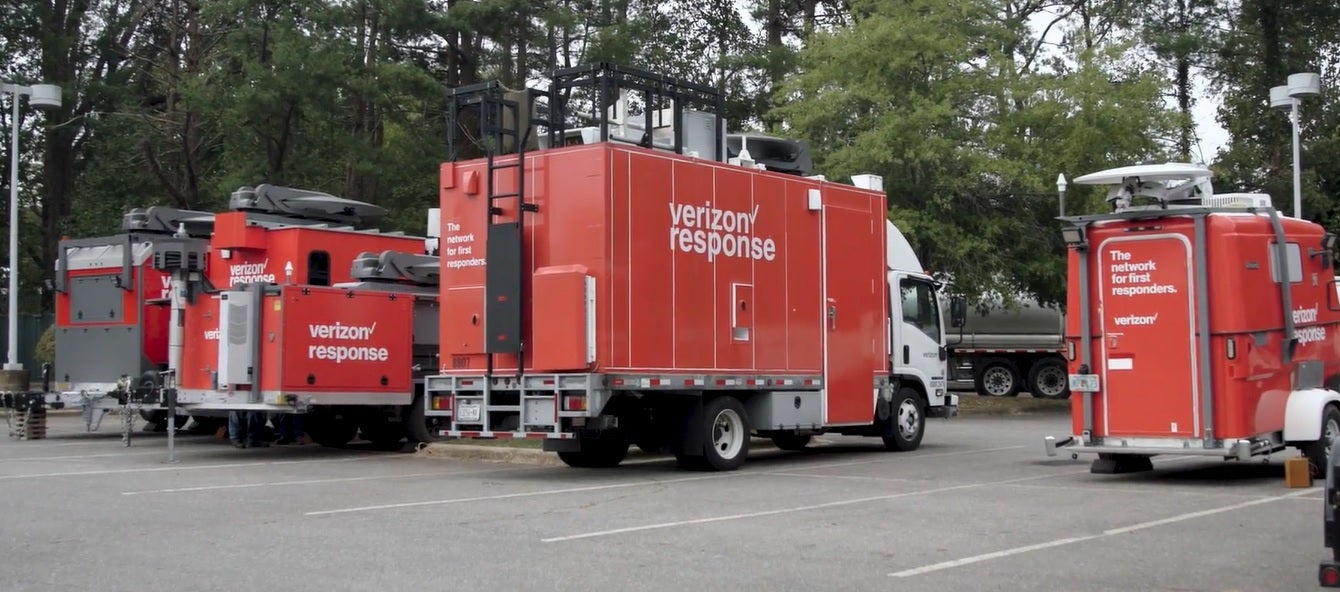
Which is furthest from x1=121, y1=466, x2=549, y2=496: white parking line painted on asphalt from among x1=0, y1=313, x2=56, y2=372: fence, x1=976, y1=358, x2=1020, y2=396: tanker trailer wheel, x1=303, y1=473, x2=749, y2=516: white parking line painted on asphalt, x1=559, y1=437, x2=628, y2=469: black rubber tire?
x1=0, y1=313, x2=56, y2=372: fence

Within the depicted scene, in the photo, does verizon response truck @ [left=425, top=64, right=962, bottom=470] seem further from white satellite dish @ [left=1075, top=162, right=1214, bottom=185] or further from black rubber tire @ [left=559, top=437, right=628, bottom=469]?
white satellite dish @ [left=1075, top=162, right=1214, bottom=185]

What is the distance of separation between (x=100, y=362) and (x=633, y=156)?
36.3ft

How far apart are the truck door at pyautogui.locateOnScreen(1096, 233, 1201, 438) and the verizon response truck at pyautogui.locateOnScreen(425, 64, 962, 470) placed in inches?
155

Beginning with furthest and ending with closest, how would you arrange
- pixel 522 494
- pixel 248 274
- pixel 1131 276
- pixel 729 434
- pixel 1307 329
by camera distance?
pixel 248 274, pixel 729 434, pixel 1307 329, pixel 1131 276, pixel 522 494

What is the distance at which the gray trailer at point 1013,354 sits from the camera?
110ft

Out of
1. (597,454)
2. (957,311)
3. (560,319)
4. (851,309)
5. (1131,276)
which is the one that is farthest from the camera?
(957,311)

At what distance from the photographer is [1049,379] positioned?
3372 centimetres

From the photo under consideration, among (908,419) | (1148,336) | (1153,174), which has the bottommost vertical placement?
(908,419)

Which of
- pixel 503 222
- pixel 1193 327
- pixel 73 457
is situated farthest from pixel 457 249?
pixel 1193 327

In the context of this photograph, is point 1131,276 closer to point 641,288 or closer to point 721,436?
point 721,436

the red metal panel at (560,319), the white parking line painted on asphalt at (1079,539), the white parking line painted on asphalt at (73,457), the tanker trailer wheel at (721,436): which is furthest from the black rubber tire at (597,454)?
the white parking line painted on asphalt at (1079,539)

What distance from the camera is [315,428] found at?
20.5m

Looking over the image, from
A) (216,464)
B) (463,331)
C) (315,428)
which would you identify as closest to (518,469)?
(463,331)

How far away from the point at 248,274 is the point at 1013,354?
20642mm
